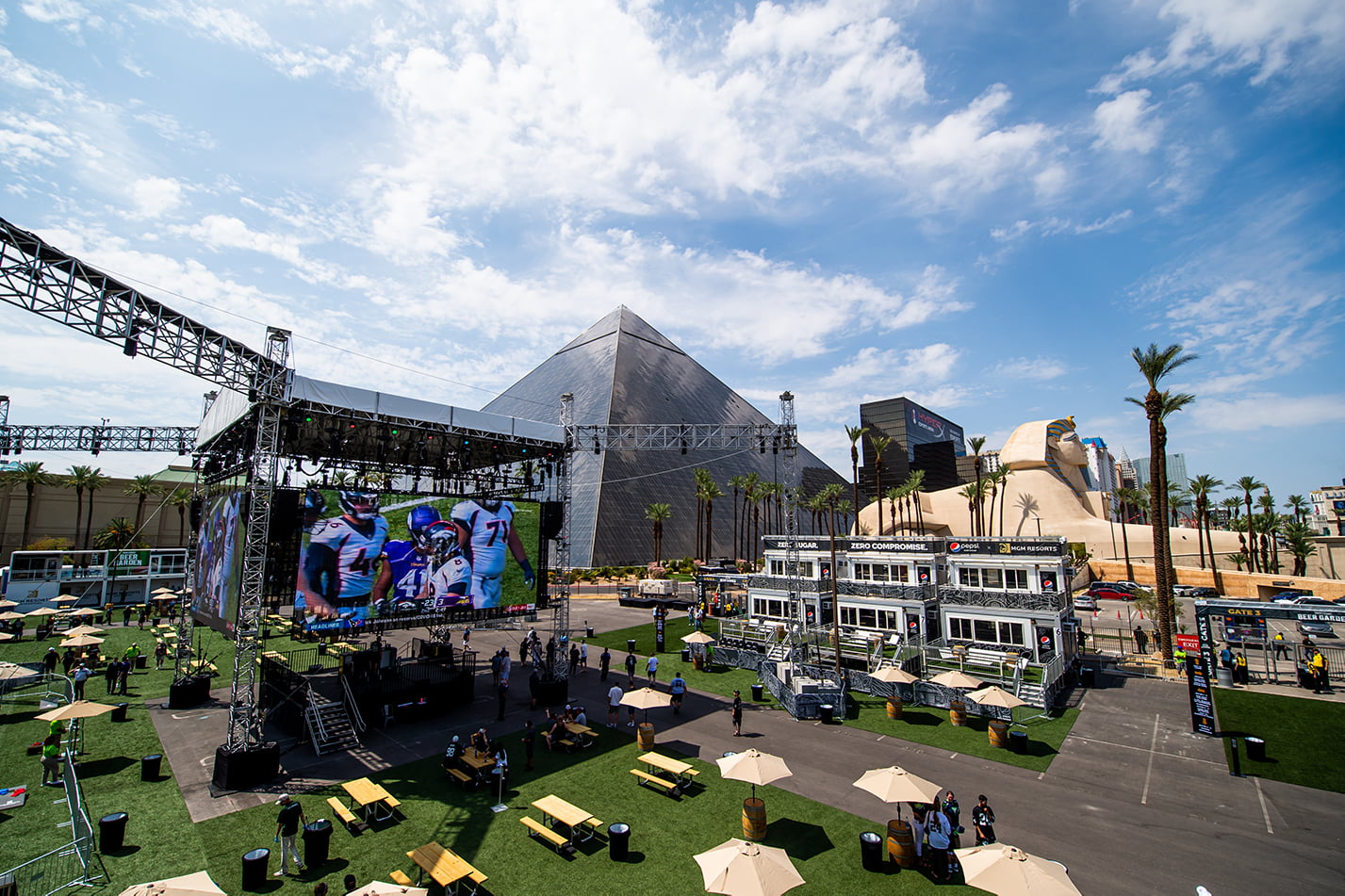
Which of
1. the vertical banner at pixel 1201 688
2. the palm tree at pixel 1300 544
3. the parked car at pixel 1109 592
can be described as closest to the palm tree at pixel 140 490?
the vertical banner at pixel 1201 688

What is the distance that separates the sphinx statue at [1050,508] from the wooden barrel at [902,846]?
70351mm

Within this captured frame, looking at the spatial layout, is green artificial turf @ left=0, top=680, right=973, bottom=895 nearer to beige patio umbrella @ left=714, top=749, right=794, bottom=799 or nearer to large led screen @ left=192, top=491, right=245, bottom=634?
beige patio umbrella @ left=714, top=749, right=794, bottom=799

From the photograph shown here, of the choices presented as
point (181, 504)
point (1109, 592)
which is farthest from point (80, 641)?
point (1109, 592)

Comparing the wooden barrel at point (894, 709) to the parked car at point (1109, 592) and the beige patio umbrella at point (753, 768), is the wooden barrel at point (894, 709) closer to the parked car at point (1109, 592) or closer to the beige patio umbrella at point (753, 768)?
the beige patio umbrella at point (753, 768)

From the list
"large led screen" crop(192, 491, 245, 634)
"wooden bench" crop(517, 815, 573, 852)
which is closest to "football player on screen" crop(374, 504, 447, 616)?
"large led screen" crop(192, 491, 245, 634)

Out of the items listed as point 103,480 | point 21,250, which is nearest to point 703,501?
point 21,250

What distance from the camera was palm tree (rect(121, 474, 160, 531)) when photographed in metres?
72.9

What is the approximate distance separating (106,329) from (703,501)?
217 feet

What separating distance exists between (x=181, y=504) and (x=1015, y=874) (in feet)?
295

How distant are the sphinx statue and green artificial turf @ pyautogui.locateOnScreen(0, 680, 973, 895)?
7049cm

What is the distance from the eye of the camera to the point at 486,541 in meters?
25.0

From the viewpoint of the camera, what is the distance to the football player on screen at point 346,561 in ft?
66.1

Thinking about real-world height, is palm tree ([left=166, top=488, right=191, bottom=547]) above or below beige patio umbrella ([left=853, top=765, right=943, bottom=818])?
above

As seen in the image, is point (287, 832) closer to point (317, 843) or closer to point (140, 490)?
point (317, 843)
